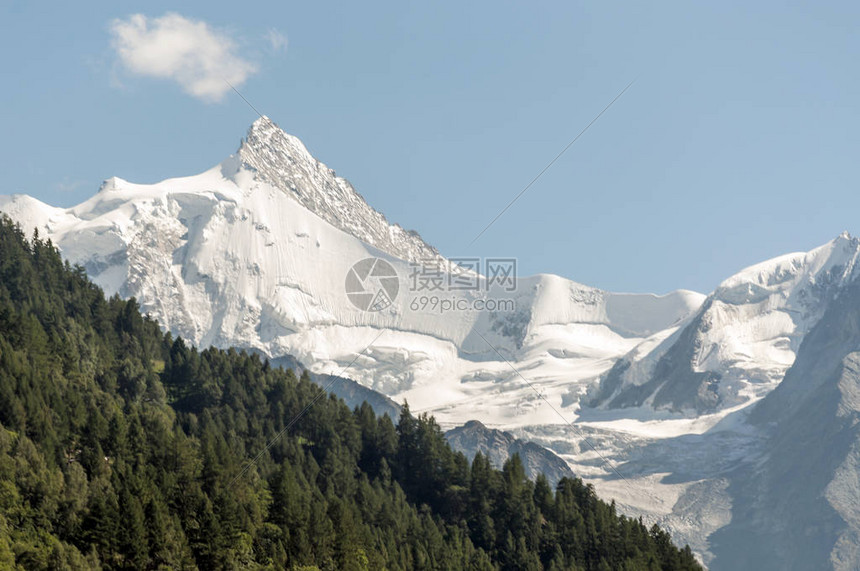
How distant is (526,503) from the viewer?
154 meters

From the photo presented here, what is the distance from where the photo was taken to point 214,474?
117 meters

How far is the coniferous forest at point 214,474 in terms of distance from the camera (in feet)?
327

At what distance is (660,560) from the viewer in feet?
495

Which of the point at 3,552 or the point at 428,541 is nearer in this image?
the point at 3,552

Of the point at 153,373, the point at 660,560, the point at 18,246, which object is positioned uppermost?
the point at 18,246

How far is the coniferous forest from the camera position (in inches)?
3925

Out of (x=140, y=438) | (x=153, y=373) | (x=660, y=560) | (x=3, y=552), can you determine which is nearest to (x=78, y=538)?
(x=3, y=552)

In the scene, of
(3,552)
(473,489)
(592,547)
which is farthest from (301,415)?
(3,552)

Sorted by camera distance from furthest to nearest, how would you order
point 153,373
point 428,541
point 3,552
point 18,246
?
point 18,246 → point 153,373 → point 428,541 → point 3,552

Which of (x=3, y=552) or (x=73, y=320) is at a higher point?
(x=73, y=320)

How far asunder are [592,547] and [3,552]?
8450 centimetres

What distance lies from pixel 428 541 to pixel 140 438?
119 ft

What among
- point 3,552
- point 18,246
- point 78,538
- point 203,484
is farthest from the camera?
point 18,246

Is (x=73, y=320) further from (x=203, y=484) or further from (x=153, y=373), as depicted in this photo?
(x=203, y=484)
